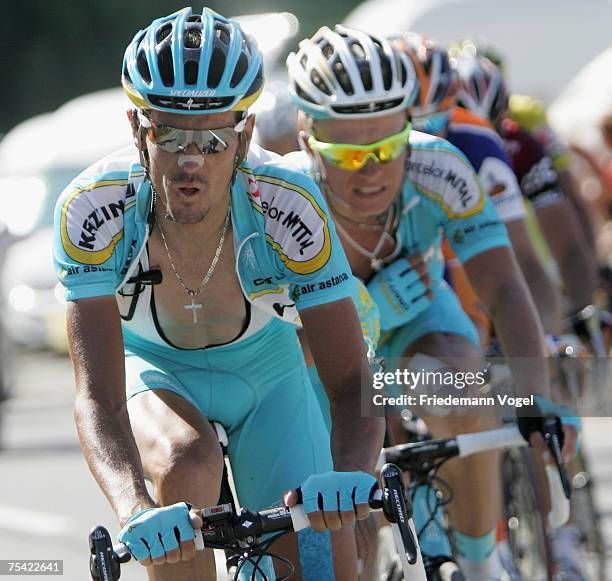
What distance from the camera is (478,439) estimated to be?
507 centimetres

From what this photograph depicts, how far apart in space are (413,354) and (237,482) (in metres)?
1.43

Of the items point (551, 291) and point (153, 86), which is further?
point (551, 291)

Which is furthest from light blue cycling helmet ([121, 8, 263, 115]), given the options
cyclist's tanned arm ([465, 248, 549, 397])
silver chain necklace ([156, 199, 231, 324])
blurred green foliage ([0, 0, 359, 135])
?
blurred green foliage ([0, 0, 359, 135])

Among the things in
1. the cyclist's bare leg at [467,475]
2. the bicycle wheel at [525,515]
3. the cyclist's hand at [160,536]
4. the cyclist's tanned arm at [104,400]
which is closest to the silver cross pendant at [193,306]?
the cyclist's tanned arm at [104,400]

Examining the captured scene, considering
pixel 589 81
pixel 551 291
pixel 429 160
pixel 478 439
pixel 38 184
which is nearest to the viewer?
pixel 478 439

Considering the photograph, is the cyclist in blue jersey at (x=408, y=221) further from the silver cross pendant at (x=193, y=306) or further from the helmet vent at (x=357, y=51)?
the silver cross pendant at (x=193, y=306)

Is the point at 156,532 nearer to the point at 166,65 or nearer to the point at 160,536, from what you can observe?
the point at 160,536

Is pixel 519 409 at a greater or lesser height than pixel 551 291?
lesser

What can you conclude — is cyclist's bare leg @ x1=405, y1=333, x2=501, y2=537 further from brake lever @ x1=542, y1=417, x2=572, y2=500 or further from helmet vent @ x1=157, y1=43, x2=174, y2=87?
helmet vent @ x1=157, y1=43, x2=174, y2=87

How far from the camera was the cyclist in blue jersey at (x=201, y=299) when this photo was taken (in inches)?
165

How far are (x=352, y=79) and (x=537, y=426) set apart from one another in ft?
4.76

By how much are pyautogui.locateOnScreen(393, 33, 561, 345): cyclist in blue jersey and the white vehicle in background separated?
866 cm

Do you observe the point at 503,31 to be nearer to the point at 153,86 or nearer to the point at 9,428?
the point at 9,428

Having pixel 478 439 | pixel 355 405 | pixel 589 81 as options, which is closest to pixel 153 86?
pixel 355 405
